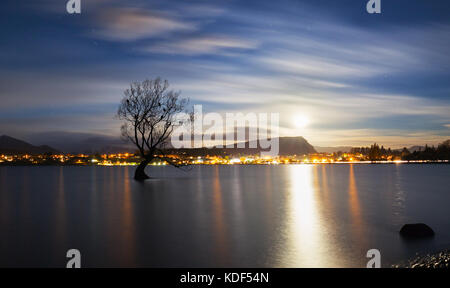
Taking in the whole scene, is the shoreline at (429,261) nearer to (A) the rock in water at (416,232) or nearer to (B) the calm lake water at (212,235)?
(B) the calm lake water at (212,235)

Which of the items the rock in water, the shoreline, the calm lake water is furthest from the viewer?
the rock in water

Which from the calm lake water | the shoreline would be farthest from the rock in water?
the shoreline

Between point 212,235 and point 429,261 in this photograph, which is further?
point 212,235

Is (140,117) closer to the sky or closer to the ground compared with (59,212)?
closer to the sky

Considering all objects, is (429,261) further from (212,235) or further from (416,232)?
(212,235)

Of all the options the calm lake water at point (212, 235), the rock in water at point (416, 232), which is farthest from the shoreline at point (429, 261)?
the rock in water at point (416, 232)

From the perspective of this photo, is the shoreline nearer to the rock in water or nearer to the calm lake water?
the calm lake water

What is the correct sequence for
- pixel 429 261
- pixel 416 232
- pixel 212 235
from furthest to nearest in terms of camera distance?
pixel 212 235
pixel 416 232
pixel 429 261

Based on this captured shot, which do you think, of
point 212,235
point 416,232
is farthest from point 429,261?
point 212,235

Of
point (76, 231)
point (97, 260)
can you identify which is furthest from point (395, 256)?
point (76, 231)
